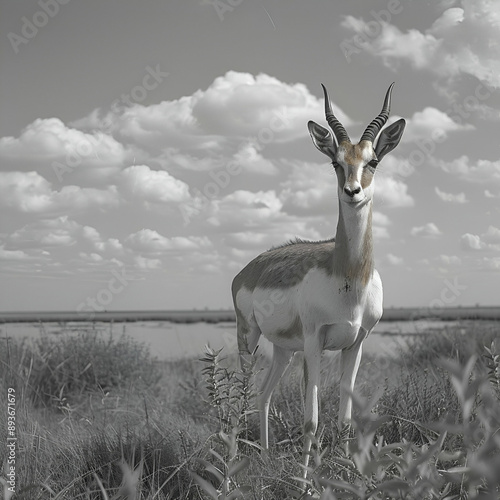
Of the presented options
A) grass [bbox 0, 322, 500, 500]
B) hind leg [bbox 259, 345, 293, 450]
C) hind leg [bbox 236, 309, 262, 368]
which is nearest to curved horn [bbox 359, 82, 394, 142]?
grass [bbox 0, 322, 500, 500]

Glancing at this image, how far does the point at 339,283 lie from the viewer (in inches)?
171

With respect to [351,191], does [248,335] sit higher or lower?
lower

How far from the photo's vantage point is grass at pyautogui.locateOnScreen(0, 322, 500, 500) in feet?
4.69

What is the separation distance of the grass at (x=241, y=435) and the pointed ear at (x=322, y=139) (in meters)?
1.64

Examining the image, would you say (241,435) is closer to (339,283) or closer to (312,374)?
(312,374)

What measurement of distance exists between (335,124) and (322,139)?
0.14 meters

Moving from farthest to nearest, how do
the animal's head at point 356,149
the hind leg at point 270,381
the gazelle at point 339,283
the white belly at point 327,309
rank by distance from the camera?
the hind leg at point 270,381
the white belly at point 327,309
the gazelle at point 339,283
the animal's head at point 356,149

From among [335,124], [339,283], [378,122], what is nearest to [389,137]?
[378,122]

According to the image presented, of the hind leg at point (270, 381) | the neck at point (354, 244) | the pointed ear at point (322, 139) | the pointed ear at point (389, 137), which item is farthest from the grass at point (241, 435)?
the pointed ear at point (322, 139)

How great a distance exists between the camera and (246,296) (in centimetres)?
555

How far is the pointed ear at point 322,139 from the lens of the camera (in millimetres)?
4348

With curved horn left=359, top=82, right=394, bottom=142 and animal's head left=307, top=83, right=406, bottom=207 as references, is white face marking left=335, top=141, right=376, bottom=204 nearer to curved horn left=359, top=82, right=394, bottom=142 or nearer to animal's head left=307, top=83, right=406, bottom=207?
animal's head left=307, top=83, right=406, bottom=207

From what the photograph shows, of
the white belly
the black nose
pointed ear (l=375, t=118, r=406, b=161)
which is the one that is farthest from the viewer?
pointed ear (l=375, t=118, r=406, b=161)

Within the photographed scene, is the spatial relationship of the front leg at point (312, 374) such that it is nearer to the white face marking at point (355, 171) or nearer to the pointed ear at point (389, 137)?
the white face marking at point (355, 171)
